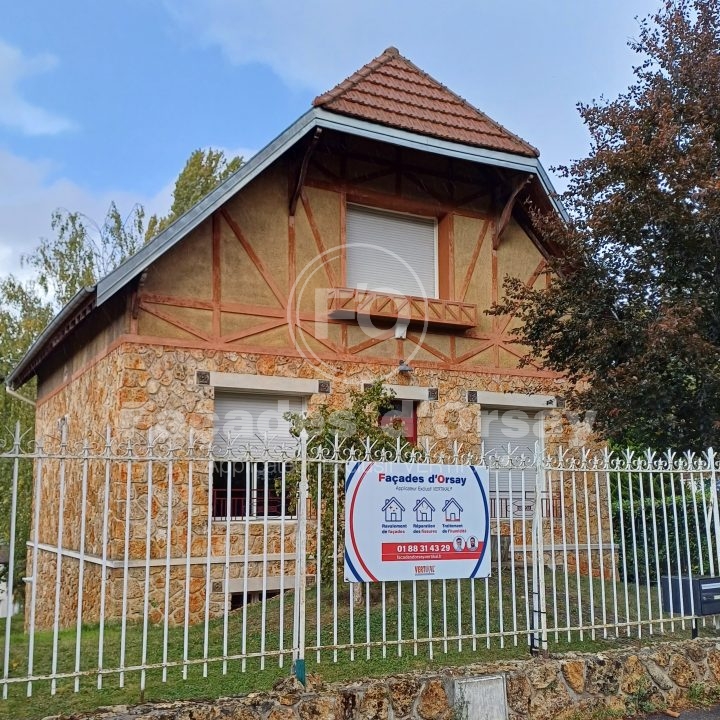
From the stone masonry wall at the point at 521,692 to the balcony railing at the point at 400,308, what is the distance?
20.2 feet

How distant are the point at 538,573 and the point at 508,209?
24.2 feet

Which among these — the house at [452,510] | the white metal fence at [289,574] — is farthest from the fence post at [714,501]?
the house at [452,510]

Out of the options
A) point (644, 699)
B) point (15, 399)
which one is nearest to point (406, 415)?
point (644, 699)

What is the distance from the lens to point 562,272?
915cm

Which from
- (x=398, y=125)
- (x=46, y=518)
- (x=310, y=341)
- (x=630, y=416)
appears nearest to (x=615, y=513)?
(x=630, y=416)

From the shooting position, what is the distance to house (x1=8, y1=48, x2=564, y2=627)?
1008 centimetres

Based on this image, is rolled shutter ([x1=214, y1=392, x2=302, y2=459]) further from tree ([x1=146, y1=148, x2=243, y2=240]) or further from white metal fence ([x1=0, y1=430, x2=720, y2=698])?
tree ([x1=146, y1=148, x2=243, y2=240])

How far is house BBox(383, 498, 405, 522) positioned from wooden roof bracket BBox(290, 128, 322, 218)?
20.5 ft

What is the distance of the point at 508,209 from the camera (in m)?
12.6

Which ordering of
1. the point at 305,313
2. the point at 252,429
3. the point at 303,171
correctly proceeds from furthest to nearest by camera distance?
the point at 305,313 → the point at 303,171 → the point at 252,429

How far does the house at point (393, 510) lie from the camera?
240 inches

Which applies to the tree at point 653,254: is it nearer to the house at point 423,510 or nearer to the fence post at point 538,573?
the fence post at point 538,573

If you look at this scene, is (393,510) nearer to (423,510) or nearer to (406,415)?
(423,510)

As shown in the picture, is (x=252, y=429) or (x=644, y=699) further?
(x=252, y=429)
